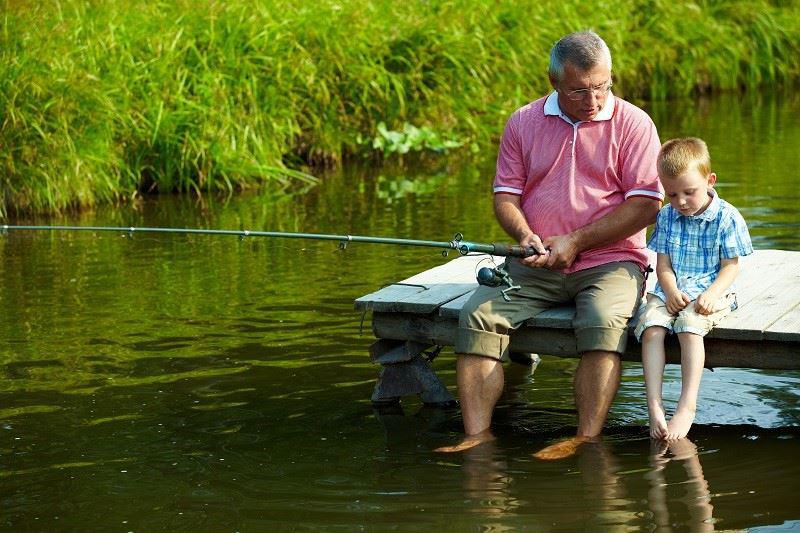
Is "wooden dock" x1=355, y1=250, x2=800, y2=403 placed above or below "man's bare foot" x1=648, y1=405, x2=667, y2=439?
above

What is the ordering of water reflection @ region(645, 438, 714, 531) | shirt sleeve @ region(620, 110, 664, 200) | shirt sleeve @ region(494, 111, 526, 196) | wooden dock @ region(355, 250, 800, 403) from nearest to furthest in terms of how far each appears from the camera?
water reflection @ region(645, 438, 714, 531) < wooden dock @ region(355, 250, 800, 403) < shirt sleeve @ region(620, 110, 664, 200) < shirt sleeve @ region(494, 111, 526, 196)

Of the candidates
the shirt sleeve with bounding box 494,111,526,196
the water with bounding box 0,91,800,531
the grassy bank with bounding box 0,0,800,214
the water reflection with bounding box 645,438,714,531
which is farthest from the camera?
the grassy bank with bounding box 0,0,800,214

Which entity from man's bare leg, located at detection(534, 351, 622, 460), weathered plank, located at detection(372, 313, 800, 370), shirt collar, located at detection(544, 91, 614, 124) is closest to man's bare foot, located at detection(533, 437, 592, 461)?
man's bare leg, located at detection(534, 351, 622, 460)

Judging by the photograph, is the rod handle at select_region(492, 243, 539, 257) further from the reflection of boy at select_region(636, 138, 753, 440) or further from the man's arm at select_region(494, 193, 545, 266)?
the reflection of boy at select_region(636, 138, 753, 440)

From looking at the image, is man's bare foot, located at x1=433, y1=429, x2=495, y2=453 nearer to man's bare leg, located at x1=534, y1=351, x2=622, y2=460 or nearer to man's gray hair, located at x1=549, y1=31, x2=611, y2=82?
man's bare leg, located at x1=534, y1=351, x2=622, y2=460

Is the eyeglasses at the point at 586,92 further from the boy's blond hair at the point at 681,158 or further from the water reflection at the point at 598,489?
the water reflection at the point at 598,489

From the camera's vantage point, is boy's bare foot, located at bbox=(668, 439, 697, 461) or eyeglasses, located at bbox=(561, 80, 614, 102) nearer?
boy's bare foot, located at bbox=(668, 439, 697, 461)

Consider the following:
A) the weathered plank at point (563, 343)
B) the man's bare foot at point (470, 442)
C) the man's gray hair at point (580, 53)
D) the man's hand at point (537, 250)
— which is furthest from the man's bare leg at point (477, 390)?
the man's gray hair at point (580, 53)

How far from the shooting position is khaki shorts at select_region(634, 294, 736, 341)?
4.82 meters

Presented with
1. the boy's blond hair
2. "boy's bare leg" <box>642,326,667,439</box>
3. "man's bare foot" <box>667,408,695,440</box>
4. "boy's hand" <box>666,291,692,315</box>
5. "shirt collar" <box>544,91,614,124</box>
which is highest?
"shirt collar" <box>544,91,614,124</box>

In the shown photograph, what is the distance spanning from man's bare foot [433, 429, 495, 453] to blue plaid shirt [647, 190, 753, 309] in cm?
76

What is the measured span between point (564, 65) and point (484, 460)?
1.37m

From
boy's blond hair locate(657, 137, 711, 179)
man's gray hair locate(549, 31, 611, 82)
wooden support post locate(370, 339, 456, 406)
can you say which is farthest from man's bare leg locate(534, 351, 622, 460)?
man's gray hair locate(549, 31, 611, 82)

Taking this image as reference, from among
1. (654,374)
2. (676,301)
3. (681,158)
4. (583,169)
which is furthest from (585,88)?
(654,374)
